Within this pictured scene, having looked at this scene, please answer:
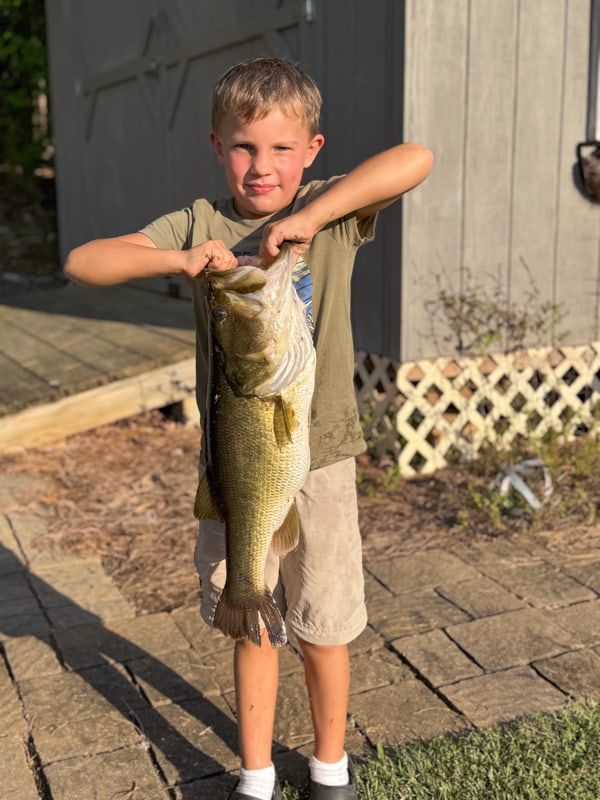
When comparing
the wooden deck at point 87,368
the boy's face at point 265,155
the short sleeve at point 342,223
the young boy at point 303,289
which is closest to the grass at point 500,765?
the young boy at point 303,289

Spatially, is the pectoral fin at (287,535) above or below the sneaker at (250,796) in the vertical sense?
above

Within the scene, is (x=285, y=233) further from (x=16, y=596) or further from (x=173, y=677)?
(x=16, y=596)

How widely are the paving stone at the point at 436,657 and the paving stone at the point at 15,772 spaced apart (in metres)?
1.56

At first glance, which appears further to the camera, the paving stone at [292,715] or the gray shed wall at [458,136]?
the gray shed wall at [458,136]

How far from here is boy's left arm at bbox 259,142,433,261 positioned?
2.36 m

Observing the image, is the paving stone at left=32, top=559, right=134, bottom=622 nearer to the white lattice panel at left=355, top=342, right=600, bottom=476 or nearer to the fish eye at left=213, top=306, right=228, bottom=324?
the white lattice panel at left=355, top=342, right=600, bottom=476

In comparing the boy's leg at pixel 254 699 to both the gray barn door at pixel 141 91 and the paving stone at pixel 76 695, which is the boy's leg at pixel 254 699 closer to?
the paving stone at pixel 76 695

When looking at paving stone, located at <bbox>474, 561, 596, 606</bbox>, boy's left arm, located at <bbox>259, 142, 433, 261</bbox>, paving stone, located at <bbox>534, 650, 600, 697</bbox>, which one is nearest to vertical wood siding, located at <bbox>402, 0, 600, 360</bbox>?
paving stone, located at <bbox>474, 561, 596, 606</bbox>

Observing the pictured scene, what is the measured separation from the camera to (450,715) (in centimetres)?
334

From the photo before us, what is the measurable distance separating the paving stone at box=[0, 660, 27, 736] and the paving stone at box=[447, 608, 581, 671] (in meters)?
1.84

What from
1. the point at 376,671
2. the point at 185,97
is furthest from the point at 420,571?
the point at 185,97

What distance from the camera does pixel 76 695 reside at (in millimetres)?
3512

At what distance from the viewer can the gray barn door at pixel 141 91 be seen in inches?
295

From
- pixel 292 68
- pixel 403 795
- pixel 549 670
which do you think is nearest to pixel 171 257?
pixel 292 68
